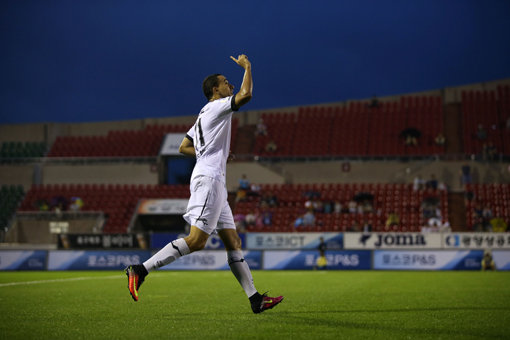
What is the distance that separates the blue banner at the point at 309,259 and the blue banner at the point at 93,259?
496 centimetres

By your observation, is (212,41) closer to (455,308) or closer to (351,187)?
(351,187)

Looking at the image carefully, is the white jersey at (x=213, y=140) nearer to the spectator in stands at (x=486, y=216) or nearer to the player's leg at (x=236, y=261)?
the player's leg at (x=236, y=261)

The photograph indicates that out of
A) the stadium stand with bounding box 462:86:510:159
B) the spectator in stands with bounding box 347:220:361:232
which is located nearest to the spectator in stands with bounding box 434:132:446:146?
the stadium stand with bounding box 462:86:510:159

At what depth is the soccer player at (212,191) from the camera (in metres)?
6.54

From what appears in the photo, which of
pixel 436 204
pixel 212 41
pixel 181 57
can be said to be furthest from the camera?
pixel 212 41

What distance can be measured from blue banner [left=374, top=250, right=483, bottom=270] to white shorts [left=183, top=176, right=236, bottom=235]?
18.8 metres

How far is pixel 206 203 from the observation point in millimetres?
6539

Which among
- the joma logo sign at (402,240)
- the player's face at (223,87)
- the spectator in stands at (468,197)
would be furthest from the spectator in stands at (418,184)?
the player's face at (223,87)

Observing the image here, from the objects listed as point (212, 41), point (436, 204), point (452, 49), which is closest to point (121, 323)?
point (436, 204)

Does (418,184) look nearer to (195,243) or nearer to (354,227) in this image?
(354,227)

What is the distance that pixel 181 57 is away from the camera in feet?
251

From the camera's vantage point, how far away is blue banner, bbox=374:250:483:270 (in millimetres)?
24000

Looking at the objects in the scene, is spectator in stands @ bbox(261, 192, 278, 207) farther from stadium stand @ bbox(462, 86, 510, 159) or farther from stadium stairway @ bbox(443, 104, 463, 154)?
stadium stand @ bbox(462, 86, 510, 159)

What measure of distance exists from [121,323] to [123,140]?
36.3 m
